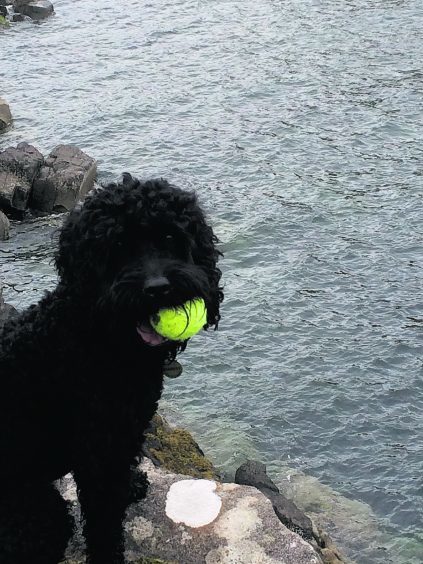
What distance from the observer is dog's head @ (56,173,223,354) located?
13.9ft

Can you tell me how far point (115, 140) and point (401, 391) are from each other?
9.50 m

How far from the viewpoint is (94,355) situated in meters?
4.66

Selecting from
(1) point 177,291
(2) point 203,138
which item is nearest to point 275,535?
(1) point 177,291

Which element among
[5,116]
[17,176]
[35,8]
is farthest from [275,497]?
[35,8]

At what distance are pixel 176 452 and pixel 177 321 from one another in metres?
3.97

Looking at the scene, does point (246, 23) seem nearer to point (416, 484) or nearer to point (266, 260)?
point (266, 260)

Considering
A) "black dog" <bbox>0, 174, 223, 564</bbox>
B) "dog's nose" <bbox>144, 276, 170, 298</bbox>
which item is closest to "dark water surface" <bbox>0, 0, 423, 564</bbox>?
"black dog" <bbox>0, 174, 223, 564</bbox>

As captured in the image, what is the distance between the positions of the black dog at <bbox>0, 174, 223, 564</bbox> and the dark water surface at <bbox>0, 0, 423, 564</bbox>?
3.88 m

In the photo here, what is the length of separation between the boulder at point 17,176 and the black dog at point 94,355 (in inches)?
381

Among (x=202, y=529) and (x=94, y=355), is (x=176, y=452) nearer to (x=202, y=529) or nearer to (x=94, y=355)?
(x=202, y=529)

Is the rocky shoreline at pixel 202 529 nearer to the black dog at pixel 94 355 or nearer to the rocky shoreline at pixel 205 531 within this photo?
the rocky shoreline at pixel 205 531

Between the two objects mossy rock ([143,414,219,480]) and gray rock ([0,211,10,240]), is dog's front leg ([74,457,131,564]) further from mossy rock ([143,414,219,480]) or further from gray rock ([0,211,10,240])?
gray rock ([0,211,10,240])

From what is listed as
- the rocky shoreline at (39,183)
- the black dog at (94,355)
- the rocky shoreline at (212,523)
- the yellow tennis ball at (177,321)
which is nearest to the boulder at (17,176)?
the rocky shoreline at (39,183)

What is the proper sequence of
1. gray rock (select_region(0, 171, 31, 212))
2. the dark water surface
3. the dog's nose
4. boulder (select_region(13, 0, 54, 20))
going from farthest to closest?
boulder (select_region(13, 0, 54, 20))
gray rock (select_region(0, 171, 31, 212))
the dark water surface
the dog's nose
